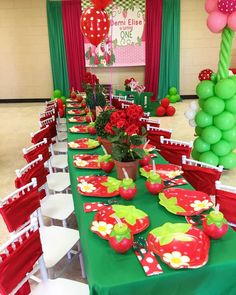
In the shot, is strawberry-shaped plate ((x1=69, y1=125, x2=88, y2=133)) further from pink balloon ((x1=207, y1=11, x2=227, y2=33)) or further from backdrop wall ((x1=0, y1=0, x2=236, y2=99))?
backdrop wall ((x1=0, y1=0, x2=236, y2=99))

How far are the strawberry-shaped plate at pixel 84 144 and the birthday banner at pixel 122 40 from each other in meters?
5.33

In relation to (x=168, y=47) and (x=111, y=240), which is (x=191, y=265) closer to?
(x=111, y=240)

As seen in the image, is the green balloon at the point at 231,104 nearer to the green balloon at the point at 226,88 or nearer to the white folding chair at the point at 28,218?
the green balloon at the point at 226,88

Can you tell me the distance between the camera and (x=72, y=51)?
7.65 metres

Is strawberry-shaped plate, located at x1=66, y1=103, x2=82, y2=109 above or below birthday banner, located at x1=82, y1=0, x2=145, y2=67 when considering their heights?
below

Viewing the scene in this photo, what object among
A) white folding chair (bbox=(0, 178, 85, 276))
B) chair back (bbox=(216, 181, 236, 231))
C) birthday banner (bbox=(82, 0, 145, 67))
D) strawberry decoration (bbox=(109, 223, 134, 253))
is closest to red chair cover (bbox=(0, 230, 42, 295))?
white folding chair (bbox=(0, 178, 85, 276))

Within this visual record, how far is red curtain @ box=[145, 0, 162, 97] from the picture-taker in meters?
7.27

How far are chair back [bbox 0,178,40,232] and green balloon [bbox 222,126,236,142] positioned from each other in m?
2.35

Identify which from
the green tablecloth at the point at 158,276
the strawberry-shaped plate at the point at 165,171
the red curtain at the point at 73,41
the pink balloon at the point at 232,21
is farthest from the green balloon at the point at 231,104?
the red curtain at the point at 73,41

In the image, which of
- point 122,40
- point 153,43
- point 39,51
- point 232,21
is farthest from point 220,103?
point 39,51

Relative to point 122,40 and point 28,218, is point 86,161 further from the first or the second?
point 122,40

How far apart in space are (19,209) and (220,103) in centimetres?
243

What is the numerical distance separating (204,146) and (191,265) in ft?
7.93

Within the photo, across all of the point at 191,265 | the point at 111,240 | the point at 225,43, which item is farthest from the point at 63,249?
the point at 225,43
